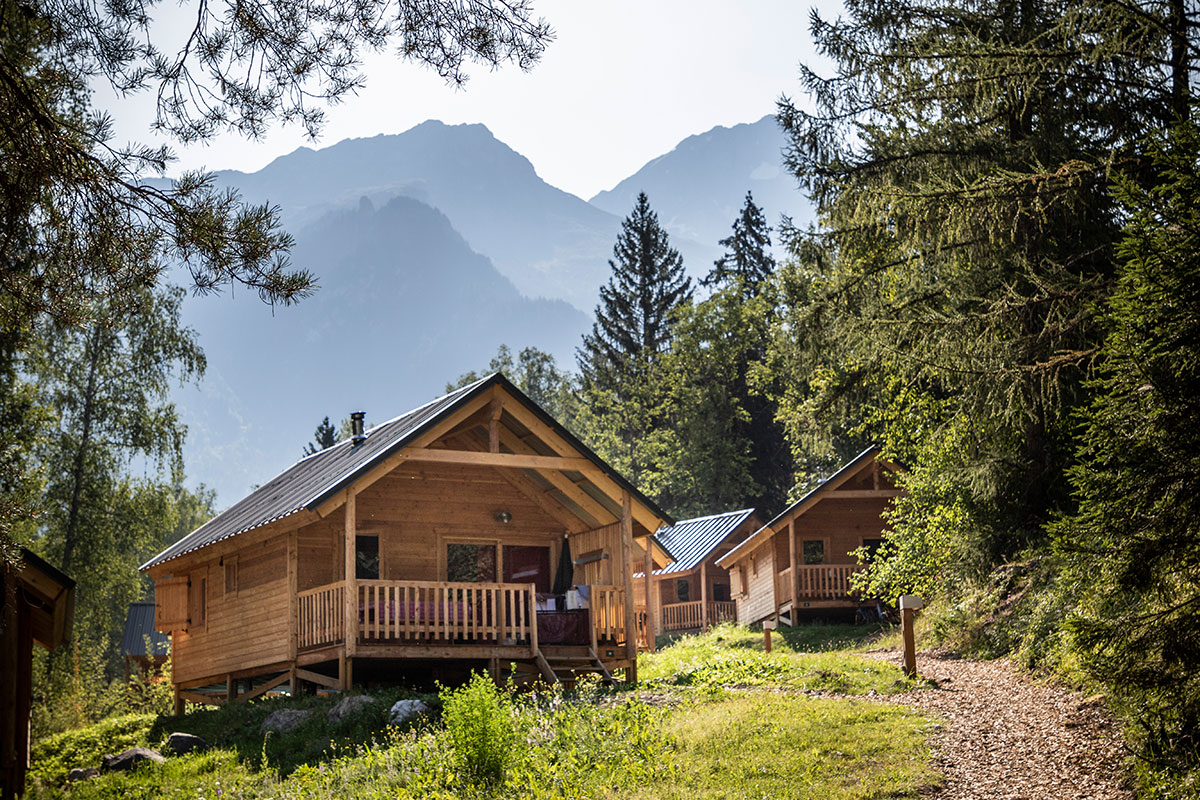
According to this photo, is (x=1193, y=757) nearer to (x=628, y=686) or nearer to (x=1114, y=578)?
(x=1114, y=578)

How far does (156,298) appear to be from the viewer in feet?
94.6

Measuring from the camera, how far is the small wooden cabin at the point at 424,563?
1656 cm

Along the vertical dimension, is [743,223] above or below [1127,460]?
above

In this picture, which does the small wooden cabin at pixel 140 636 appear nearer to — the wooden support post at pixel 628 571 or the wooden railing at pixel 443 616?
the wooden railing at pixel 443 616

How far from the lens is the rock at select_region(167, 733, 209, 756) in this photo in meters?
14.2

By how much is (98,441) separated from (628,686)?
61.6ft

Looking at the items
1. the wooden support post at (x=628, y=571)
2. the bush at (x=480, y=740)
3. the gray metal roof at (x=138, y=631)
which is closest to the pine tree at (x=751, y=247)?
the gray metal roof at (x=138, y=631)

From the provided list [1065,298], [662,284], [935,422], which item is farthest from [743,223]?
[1065,298]

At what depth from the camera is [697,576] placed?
135 ft

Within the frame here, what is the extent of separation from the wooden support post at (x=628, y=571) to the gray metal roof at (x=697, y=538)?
1712 centimetres

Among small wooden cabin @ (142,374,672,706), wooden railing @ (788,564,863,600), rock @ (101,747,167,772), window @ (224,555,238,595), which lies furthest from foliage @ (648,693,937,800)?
wooden railing @ (788,564,863,600)

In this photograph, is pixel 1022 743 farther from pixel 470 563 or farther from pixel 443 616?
pixel 470 563

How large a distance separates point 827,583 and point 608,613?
12978mm

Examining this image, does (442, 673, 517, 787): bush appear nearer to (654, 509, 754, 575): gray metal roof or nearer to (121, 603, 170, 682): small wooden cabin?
(654, 509, 754, 575): gray metal roof
